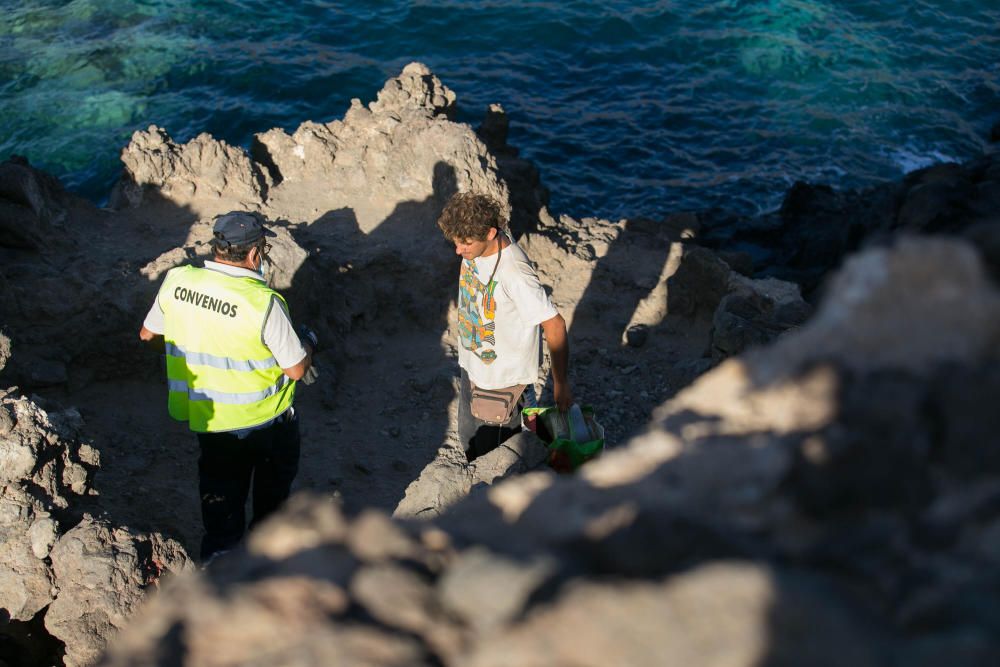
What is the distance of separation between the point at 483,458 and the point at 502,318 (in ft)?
2.68

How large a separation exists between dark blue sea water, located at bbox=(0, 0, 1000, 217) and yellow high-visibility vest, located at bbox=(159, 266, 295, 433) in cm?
A: 1063

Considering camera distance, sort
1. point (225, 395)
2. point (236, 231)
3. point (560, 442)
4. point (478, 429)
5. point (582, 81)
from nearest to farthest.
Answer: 1. point (236, 231)
2. point (225, 395)
3. point (560, 442)
4. point (478, 429)
5. point (582, 81)

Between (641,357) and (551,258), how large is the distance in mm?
1714

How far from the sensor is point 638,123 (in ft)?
54.9

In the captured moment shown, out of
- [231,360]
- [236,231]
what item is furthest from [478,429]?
[236,231]

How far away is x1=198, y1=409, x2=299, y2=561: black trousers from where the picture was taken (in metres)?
4.82

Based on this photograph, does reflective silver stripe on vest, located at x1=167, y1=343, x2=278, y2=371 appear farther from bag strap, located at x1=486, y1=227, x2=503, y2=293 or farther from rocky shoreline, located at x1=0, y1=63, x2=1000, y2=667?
bag strap, located at x1=486, y1=227, x2=503, y2=293

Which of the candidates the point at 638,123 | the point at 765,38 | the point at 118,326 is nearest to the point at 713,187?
the point at 638,123

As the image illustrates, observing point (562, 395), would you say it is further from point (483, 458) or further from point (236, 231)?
point (236, 231)

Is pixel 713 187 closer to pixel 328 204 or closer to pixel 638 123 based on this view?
pixel 638 123

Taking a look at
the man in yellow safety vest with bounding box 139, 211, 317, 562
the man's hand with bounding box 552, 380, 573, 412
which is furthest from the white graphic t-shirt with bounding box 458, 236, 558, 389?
the man in yellow safety vest with bounding box 139, 211, 317, 562

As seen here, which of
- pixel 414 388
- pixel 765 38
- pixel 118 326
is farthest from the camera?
pixel 765 38

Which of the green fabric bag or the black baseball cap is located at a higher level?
the black baseball cap

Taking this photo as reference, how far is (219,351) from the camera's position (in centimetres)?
448
